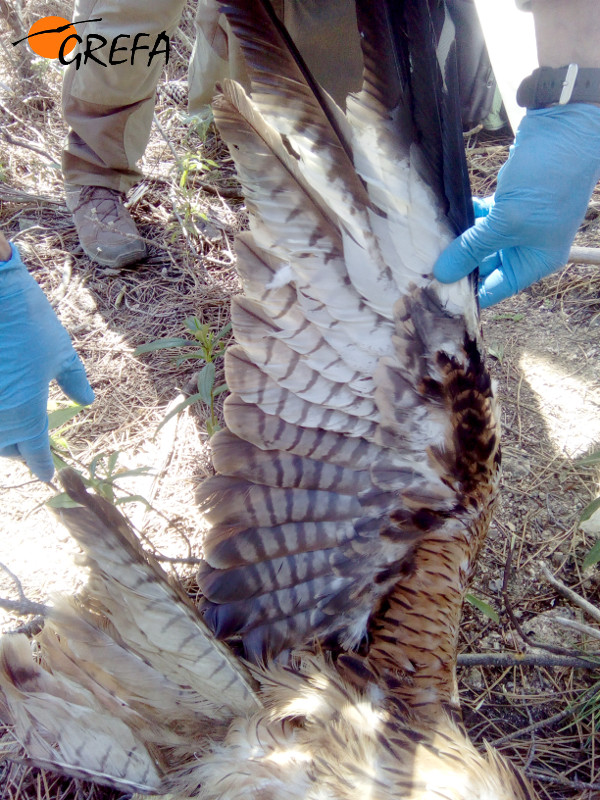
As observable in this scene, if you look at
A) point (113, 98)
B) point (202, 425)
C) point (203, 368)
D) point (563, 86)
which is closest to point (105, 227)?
point (113, 98)

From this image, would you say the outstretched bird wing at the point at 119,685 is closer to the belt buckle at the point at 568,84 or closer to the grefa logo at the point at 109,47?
the belt buckle at the point at 568,84

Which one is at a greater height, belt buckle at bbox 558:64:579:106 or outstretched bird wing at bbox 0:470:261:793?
belt buckle at bbox 558:64:579:106

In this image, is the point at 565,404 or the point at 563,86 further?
the point at 565,404

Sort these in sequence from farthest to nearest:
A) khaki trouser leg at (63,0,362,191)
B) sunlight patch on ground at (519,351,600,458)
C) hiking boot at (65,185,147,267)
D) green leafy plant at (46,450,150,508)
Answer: hiking boot at (65,185,147,267)
khaki trouser leg at (63,0,362,191)
sunlight patch on ground at (519,351,600,458)
green leafy plant at (46,450,150,508)

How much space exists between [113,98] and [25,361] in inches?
93.0

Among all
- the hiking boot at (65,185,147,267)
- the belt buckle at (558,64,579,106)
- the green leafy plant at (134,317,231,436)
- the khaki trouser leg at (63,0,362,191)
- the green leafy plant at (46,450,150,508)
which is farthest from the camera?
the hiking boot at (65,185,147,267)

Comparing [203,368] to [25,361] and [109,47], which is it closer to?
[25,361]

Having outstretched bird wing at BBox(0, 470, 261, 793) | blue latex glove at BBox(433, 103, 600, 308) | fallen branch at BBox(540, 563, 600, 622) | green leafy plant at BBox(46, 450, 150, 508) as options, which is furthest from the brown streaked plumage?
fallen branch at BBox(540, 563, 600, 622)

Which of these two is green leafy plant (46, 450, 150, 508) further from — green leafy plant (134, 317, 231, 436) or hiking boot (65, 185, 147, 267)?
hiking boot (65, 185, 147, 267)

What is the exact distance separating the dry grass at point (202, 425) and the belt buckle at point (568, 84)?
4.90ft

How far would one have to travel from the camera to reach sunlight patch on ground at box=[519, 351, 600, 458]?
2730 mm

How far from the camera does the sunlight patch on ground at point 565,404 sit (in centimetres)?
273

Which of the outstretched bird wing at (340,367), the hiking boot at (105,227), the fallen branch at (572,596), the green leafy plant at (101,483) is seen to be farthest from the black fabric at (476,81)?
the green leafy plant at (101,483)

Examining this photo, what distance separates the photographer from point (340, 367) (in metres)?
1.78
